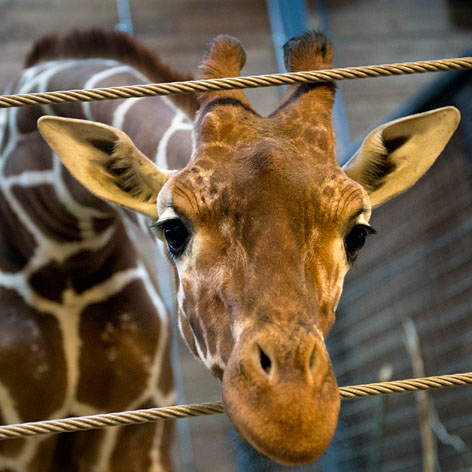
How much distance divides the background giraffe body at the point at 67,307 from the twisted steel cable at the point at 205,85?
0.76 metres

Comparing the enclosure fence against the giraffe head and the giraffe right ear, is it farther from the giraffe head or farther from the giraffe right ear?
the giraffe right ear

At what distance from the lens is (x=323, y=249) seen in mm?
1331

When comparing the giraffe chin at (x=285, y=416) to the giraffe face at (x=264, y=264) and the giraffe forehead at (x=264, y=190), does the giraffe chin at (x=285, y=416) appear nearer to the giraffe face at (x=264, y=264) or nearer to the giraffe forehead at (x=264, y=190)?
the giraffe face at (x=264, y=264)

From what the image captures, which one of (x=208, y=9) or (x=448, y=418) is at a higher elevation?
(x=208, y=9)

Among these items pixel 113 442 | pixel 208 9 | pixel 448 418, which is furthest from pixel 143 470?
pixel 208 9

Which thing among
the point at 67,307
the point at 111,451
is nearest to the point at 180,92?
the point at 67,307

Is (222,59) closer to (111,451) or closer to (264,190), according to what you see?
(264,190)

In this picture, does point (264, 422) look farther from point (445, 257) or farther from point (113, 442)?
point (445, 257)

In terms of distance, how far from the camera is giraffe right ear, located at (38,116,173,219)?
1.53 m

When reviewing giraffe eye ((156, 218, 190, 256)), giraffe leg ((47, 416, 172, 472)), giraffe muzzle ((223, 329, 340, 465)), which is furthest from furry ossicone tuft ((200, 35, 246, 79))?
giraffe leg ((47, 416, 172, 472))

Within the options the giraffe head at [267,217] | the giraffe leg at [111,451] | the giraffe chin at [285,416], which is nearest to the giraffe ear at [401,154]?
the giraffe head at [267,217]

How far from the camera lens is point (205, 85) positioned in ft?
4.34

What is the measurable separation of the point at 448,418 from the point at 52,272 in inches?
90.5

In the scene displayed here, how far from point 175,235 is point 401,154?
0.55m
